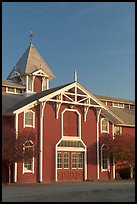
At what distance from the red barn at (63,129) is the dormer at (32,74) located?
8.89 metres

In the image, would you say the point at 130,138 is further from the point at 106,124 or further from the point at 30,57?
the point at 30,57

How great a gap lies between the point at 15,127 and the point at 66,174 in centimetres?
665

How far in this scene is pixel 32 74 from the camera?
160ft

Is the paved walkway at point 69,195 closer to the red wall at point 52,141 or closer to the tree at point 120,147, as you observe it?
the red wall at point 52,141

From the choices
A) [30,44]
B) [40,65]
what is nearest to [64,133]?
[40,65]

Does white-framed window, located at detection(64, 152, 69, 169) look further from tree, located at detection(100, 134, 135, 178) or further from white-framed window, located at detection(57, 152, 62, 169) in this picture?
tree, located at detection(100, 134, 135, 178)

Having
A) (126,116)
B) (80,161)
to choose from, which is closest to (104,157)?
(80,161)

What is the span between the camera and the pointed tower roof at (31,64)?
49469 mm

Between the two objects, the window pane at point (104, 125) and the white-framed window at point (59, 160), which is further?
the window pane at point (104, 125)

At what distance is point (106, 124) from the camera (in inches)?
1570

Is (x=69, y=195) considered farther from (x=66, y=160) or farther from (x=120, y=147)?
(x=120, y=147)

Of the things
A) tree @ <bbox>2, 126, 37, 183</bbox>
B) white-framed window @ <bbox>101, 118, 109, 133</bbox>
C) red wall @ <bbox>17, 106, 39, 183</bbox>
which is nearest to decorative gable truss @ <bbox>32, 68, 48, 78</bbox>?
white-framed window @ <bbox>101, 118, 109, 133</bbox>

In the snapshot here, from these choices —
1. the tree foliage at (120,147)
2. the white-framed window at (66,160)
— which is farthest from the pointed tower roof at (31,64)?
the white-framed window at (66,160)

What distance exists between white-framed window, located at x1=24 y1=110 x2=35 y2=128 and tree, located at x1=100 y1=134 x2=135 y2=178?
7935 mm
